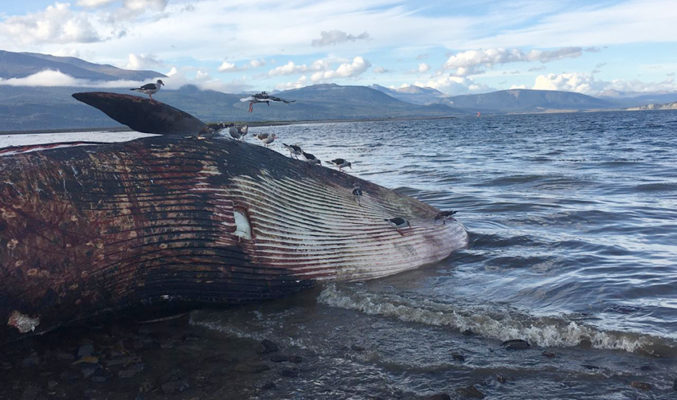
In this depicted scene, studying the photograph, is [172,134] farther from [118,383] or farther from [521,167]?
[521,167]

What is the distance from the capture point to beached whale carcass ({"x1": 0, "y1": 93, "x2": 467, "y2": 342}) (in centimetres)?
541

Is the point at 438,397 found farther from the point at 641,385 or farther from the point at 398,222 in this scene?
the point at 398,222

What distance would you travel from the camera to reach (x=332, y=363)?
5719 millimetres

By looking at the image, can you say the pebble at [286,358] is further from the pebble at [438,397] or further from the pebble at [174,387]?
the pebble at [438,397]

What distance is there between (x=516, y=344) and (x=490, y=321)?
655 mm

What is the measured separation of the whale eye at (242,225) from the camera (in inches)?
256

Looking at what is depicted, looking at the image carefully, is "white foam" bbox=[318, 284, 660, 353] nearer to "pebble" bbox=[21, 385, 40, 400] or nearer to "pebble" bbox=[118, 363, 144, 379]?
"pebble" bbox=[118, 363, 144, 379]

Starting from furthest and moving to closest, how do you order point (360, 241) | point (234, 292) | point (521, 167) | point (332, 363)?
point (521, 167) < point (360, 241) < point (234, 292) < point (332, 363)

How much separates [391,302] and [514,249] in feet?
13.5

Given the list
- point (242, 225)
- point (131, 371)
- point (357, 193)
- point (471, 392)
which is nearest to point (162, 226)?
point (242, 225)

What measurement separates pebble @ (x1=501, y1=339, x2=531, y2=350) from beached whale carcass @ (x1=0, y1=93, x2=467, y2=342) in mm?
2420

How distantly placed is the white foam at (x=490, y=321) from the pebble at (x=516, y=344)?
0.16 m

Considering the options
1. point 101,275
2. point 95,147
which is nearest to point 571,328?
point 101,275

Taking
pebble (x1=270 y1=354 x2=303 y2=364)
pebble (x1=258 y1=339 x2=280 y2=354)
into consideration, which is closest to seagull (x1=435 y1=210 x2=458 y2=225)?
pebble (x1=258 y1=339 x2=280 y2=354)
